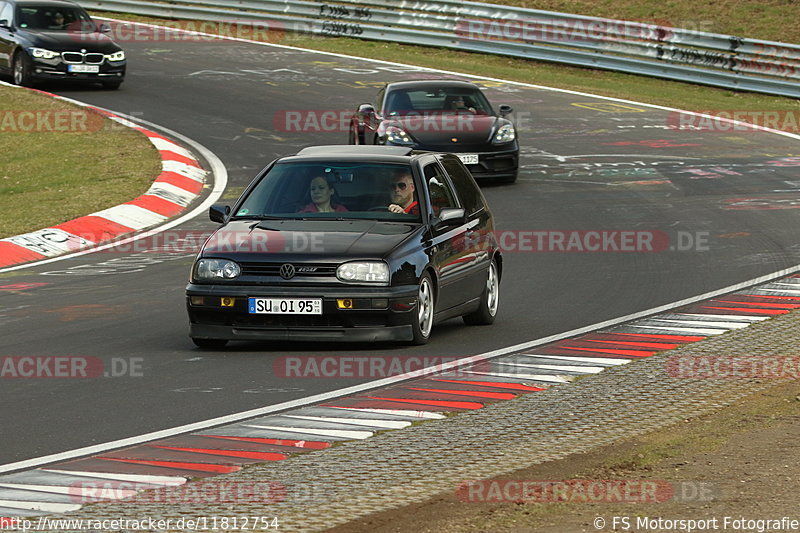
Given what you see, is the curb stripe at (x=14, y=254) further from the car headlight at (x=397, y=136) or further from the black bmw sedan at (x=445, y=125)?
the car headlight at (x=397, y=136)

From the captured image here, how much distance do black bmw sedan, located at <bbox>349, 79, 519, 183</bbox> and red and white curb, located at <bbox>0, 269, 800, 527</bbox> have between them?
817cm

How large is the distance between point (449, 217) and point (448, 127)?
31.4 ft

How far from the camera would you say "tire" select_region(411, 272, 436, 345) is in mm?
10883

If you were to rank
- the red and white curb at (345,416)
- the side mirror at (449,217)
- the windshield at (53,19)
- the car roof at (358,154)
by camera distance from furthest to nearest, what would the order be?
the windshield at (53,19) < the car roof at (358,154) < the side mirror at (449,217) < the red and white curb at (345,416)

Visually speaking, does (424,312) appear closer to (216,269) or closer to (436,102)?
(216,269)

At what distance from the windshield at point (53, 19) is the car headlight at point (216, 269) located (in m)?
19.0

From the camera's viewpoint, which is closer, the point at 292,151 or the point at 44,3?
the point at 292,151

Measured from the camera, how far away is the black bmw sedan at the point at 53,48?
2783 centimetres

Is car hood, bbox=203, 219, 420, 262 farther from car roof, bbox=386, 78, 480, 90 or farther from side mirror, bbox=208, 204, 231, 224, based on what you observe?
car roof, bbox=386, 78, 480, 90

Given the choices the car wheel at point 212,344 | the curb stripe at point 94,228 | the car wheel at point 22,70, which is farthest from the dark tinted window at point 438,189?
the car wheel at point 22,70

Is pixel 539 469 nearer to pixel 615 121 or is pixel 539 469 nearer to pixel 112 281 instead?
pixel 112 281

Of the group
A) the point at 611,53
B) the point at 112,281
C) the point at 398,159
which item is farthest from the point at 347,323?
the point at 611,53

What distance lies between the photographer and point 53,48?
→ 2780 cm

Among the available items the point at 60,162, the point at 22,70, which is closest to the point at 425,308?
the point at 60,162
